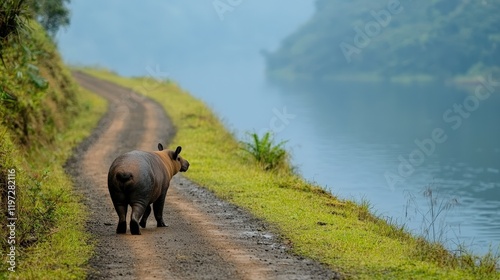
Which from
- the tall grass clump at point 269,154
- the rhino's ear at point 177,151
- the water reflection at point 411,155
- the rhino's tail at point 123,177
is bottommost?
the rhino's tail at point 123,177

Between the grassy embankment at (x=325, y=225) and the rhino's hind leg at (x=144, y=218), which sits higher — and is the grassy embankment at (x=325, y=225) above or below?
above

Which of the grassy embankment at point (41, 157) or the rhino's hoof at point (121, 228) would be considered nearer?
the grassy embankment at point (41, 157)

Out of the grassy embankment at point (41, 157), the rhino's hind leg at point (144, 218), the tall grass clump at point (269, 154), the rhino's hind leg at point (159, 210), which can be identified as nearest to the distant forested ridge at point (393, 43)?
the grassy embankment at point (41, 157)

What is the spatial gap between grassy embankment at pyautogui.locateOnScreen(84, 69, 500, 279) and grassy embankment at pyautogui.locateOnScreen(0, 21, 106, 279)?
3.56 metres

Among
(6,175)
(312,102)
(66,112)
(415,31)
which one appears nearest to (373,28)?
(415,31)

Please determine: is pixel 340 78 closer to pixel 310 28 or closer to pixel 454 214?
pixel 310 28

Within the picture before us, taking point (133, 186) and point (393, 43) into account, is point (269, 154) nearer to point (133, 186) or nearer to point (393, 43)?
point (133, 186)

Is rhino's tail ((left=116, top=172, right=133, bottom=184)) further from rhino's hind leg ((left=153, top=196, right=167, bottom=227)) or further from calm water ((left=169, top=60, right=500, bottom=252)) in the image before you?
calm water ((left=169, top=60, right=500, bottom=252))

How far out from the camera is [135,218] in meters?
14.1

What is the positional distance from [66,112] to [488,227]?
1927 centimetres

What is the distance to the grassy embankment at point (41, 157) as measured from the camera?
12320 mm

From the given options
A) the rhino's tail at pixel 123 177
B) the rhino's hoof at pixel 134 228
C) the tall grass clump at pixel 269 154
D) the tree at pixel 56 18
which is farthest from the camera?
the tree at pixel 56 18

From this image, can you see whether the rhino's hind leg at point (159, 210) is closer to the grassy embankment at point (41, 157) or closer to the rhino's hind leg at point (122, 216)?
the rhino's hind leg at point (122, 216)

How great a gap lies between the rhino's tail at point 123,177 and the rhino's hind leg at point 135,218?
48 cm
